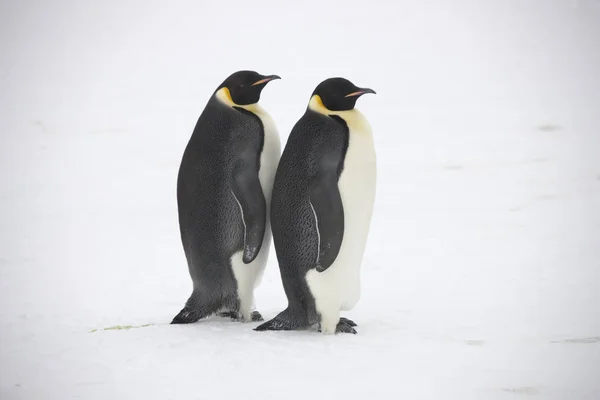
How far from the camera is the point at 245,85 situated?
375 cm

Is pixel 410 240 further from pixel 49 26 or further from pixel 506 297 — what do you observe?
pixel 49 26

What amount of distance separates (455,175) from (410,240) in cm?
179

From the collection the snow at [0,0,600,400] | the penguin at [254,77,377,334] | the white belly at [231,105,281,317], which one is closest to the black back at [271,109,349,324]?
the penguin at [254,77,377,334]

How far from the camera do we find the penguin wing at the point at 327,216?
345 cm

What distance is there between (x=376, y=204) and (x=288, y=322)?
298cm

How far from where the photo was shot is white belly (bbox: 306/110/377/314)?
11.6 ft

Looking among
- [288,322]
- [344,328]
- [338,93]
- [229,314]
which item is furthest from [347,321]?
[338,93]

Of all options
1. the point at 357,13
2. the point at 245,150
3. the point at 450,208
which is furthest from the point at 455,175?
the point at 357,13

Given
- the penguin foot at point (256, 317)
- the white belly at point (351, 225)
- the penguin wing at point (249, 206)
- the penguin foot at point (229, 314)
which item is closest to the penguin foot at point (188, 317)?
the penguin foot at point (229, 314)

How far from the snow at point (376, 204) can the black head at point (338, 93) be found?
963 mm

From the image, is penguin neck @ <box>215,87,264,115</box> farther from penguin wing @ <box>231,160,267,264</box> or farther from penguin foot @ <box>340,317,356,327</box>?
penguin foot @ <box>340,317,356,327</box>

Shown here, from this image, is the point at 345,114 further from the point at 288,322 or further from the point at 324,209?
the point at 288,322

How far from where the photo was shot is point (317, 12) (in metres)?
13.1

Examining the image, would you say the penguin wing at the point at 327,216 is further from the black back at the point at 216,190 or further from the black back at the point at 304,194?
the black back at the point at 216,190
